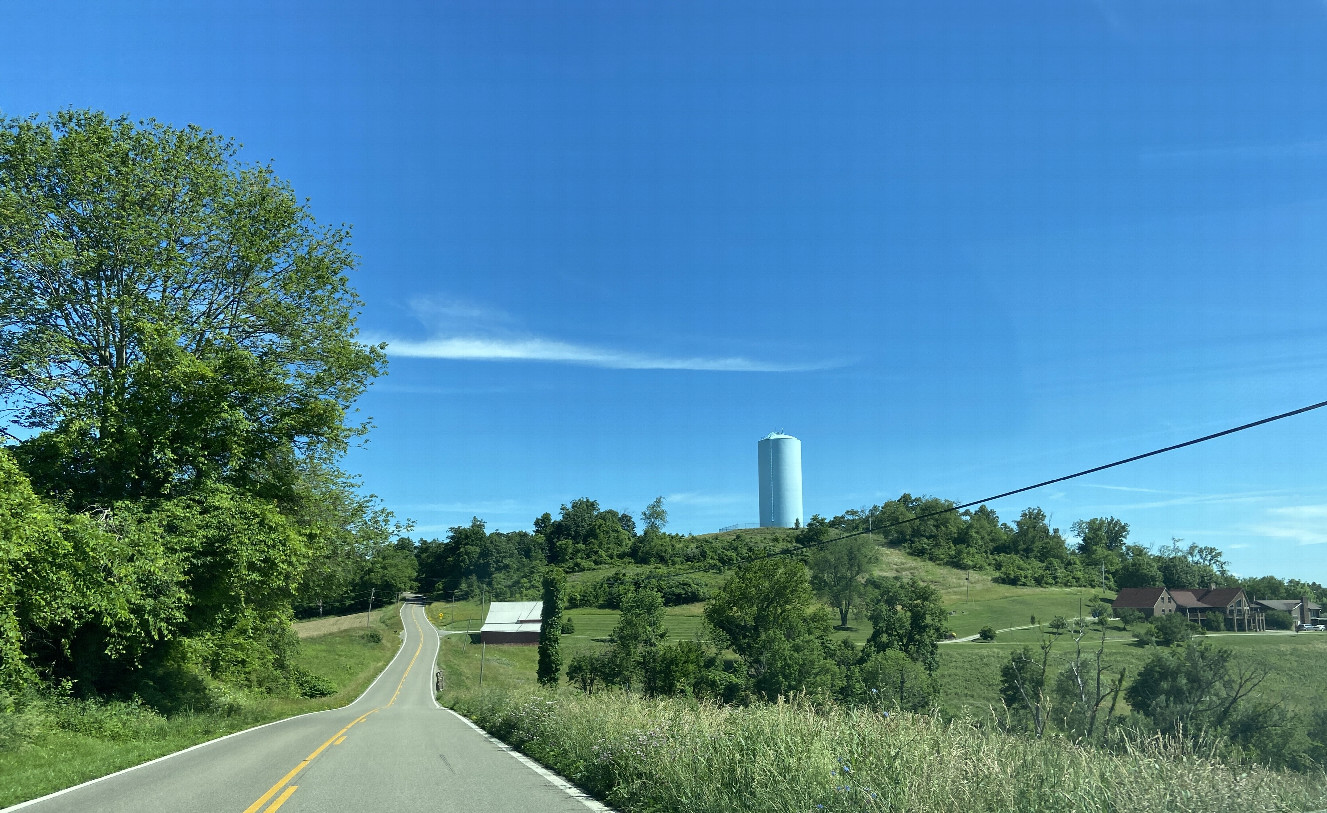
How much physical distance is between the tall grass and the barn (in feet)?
295

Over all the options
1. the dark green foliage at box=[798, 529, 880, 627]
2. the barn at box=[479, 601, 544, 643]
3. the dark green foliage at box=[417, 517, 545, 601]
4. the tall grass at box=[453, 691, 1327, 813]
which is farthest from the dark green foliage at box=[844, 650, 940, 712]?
the dark green foliage at box=[417, 517, 545, 601]

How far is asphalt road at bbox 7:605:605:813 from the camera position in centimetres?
863

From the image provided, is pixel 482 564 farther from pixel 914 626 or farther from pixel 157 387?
pixel 157 387

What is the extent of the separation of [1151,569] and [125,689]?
233ft

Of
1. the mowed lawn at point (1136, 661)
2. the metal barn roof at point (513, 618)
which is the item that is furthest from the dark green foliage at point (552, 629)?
the metal barn roof at point (513, 618)

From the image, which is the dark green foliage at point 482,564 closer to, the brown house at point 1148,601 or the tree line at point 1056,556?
the tree line at point 1056,556

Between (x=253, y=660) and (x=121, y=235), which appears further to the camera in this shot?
(x=253, y=660)

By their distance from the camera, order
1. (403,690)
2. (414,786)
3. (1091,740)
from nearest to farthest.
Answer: (1091,740), (414,786), (403,690)

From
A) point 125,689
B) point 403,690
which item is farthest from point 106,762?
point 403,690

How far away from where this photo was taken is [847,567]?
111 m

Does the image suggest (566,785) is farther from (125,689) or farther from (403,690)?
(403,690)

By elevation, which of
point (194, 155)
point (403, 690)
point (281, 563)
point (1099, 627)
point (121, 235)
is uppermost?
point (194, 155)

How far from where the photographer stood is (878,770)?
21.4ft

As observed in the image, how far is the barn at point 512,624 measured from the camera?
98875 mm
